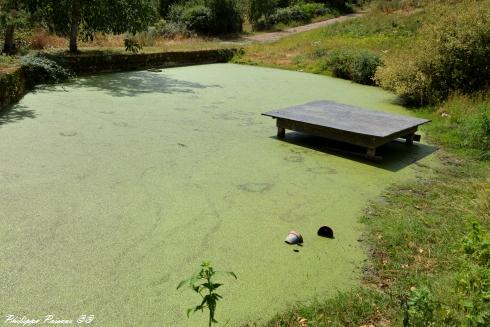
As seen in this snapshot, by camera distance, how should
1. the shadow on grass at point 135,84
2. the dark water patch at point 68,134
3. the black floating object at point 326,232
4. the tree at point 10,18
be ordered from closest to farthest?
the black floating object at point 326,232
the dark water patch at point 68,134
the shadow on grass at point 135,84
the tree at point 10,18

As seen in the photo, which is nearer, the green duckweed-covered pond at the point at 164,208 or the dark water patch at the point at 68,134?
the green duckweed-covered pond at the point at 164,208

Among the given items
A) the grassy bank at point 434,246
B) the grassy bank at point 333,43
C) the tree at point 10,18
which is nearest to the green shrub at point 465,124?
the grassy bank at point 434,246

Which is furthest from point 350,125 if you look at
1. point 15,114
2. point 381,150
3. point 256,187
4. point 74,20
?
point 74,20

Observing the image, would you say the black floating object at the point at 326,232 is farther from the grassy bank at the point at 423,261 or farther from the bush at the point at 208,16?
the bush at the point at 208,16

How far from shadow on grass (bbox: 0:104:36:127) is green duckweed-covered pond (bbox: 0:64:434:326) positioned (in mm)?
24

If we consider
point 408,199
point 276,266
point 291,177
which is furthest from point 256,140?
point 276,266

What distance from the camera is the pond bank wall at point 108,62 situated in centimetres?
640

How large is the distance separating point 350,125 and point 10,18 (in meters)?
6.44

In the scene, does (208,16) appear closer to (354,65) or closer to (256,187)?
(354,65)

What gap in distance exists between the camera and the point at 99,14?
9.09 metres

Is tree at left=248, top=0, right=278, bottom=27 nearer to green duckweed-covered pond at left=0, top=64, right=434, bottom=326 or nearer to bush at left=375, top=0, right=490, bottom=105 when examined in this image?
bush at left=375, top=0, right=490, bottom=105

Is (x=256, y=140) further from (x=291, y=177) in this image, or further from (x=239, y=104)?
(x=239, y=104)

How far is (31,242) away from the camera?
114 inches

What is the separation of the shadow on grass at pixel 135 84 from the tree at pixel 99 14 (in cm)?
100
